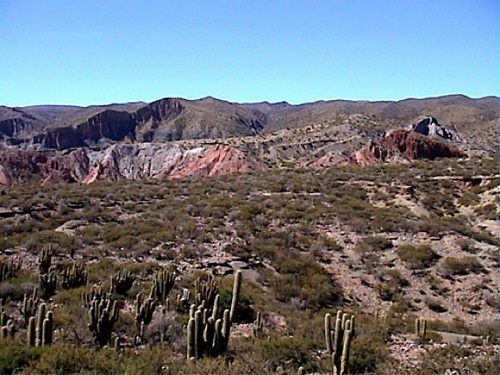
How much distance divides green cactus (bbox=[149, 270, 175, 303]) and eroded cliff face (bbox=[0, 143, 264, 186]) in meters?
37.5

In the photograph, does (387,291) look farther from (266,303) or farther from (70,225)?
(70,225)

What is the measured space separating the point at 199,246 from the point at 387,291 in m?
5.92

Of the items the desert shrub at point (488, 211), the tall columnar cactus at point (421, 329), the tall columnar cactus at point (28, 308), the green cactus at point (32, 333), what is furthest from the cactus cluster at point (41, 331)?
the desert shrub at point (488, 211)

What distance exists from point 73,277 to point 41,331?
4859 millimetres

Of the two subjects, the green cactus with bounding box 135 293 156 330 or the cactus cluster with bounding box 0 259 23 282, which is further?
the cactus cluster with bounding box 0 259 23 282

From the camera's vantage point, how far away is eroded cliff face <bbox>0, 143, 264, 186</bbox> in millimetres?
54188

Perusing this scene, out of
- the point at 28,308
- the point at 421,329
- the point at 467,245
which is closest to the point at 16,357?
the point at 28,308

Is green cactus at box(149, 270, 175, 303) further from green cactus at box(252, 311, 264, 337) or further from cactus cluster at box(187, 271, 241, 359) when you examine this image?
cactus cluster at box(187, 271, 241, 359)

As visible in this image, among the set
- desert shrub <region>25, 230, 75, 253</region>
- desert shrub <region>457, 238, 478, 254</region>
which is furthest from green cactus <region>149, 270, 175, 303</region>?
desert shrub <region>457, 238, 478, 254</region>

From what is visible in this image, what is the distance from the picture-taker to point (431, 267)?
58.4 feet

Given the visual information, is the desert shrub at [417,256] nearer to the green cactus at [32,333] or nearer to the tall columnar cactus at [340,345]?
the tall columnar cactus at [340,345]

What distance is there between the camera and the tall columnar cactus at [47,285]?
516 inches

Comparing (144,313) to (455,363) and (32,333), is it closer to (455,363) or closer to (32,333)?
(32,333)

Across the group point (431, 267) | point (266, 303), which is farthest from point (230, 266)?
point (431, 267)
